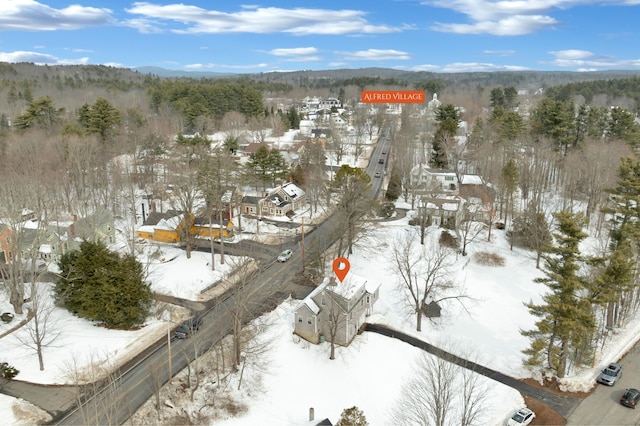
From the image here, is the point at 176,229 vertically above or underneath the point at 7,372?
above

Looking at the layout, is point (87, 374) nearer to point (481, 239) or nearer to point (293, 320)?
point (293, 320)

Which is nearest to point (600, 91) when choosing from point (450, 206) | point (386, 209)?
point (450, 206)

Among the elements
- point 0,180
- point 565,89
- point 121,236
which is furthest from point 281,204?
point 565,89

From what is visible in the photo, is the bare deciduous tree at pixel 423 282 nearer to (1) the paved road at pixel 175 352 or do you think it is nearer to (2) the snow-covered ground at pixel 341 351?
(2) the snow-covered ground at pixel 341 351

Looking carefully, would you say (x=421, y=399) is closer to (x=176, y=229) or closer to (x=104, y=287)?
(x=104, y=287)

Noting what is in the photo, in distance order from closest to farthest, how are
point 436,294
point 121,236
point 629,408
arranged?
1. point 629,408
2. point 436,294
3. point 121,236

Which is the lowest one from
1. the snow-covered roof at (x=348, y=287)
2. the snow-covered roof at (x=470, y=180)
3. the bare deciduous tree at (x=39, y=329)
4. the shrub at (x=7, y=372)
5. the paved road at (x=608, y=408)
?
the paved road at (x=608, y=408)

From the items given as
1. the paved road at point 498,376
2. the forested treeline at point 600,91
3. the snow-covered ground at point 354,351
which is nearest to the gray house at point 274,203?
the snow-covered ground at point 354,351
